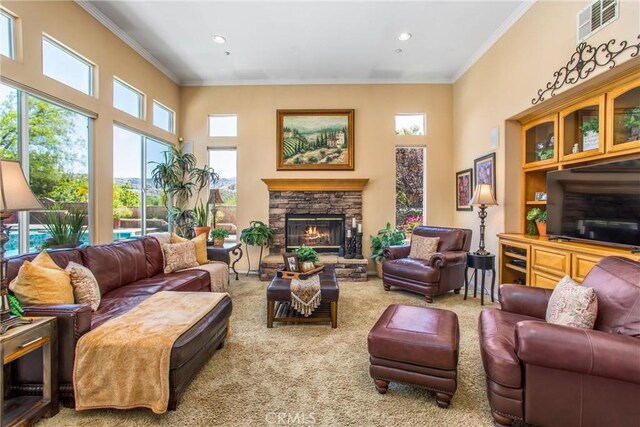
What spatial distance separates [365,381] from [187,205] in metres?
4.72

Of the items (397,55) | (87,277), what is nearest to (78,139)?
(87,277)

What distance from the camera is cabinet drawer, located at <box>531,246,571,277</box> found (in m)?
→ 2.85

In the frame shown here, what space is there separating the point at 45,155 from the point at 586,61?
5.53 metres

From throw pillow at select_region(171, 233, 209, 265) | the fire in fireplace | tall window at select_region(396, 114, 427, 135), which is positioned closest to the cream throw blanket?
throw pillow at select_region(171, 233, 209, 265)

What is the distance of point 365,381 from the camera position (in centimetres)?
209

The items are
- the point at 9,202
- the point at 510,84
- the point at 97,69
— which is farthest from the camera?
the point at 510,84

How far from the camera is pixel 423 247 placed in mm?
4289

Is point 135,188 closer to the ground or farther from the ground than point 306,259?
farther from the ground

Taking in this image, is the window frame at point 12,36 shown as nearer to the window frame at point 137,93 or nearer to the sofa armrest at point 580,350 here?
the window frame at point 137,93

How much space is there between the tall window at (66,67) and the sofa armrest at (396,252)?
460 cm

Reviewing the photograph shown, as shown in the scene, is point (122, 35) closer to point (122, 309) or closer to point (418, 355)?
point (122, 309)

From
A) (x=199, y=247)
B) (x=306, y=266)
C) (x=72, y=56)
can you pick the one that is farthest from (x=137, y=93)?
(x=306, y=266)

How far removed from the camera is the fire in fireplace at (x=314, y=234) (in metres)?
5.48

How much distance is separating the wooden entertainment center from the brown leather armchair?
20.8 inches
